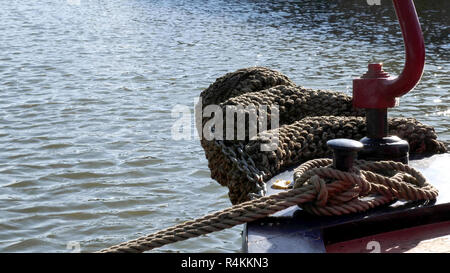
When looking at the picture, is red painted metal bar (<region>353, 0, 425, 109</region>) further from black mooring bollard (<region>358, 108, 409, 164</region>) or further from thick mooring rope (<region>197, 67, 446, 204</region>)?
thick mooring rope (<region>197, 67, 446, 204</region>)

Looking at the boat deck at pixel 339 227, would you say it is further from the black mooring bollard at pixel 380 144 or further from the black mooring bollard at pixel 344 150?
the black mooring bollard at pixel 380 144

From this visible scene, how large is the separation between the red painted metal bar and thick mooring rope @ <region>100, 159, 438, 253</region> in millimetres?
454

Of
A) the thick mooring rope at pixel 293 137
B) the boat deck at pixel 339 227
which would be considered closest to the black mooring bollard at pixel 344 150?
the boat deck at pixel 339 227

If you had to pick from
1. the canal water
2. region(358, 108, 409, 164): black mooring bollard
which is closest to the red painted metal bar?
region(358, 108, 409, 164): black mooring bollard

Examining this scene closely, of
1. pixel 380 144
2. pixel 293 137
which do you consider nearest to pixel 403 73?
pixel 380 144

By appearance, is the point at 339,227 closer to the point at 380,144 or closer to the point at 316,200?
the point at 316,200

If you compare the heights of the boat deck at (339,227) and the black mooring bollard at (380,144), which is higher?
the black mooring bollard at (380,144)

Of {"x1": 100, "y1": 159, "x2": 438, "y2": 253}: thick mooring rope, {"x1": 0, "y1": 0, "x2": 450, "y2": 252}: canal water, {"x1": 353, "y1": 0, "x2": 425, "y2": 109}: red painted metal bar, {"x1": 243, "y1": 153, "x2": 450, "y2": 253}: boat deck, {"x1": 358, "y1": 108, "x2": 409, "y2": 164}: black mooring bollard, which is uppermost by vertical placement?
{"x1": 353, "y1": 0, "x2": 425, "y2": 109}: red painted metal bar

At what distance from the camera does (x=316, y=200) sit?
2.57 m

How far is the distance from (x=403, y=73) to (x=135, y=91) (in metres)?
Answer: 7.71

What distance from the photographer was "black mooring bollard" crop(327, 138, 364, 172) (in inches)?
98.2

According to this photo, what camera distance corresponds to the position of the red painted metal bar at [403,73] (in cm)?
292

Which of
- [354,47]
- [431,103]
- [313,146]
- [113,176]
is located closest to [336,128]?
[313,146]

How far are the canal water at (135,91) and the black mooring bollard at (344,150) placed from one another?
8.35ft
